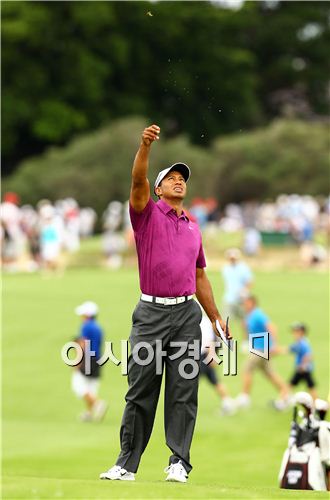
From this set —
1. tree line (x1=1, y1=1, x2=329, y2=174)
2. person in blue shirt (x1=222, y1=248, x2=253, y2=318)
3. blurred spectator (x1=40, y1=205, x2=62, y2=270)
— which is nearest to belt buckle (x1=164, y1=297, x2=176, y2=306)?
person in blue shirt (x1=222, y1=248, x2=253, y2=318)

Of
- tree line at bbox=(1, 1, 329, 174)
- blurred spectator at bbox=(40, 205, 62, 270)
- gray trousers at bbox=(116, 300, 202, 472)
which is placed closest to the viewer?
gray trousers at bbox=(116, 300, 202, 472)

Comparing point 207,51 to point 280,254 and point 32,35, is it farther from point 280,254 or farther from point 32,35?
point 280,254

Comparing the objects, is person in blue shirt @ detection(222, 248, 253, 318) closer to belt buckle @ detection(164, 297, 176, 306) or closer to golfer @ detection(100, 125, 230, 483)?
golfer @ detection(100, 125, 230, 483)

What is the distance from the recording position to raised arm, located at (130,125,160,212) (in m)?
8.77

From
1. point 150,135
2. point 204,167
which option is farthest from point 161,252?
point 204,167

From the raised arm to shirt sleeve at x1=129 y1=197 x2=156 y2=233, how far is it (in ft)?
0.13

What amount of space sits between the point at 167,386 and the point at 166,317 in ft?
1.86

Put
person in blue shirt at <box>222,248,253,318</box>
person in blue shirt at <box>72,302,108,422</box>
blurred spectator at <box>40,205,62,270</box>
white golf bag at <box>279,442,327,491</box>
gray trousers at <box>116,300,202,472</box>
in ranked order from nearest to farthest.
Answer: gray trousers at <box>116,300,202,472</box>, white golf bag at <box>279,442,327,491</box>, person in blue shirt at <box>72,302,108,422</box>, person in blue shirt at <box>222,248,253,318</box>, blurred spectator at <box>40,205,62,270</box>

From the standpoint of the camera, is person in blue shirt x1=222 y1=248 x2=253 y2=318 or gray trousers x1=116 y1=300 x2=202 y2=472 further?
person in blue shirt x1=222 y1=248 x2=253 y2=318

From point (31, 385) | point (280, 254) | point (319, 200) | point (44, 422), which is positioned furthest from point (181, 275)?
point (319, 200)

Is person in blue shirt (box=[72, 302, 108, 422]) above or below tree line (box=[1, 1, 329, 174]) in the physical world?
below

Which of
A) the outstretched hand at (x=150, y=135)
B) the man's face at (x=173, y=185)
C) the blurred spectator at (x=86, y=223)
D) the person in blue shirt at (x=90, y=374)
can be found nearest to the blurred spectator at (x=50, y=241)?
the blurred spectator at (x=86, y=223)

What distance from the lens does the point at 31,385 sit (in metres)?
24.3

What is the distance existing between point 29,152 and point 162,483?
68362 mm
